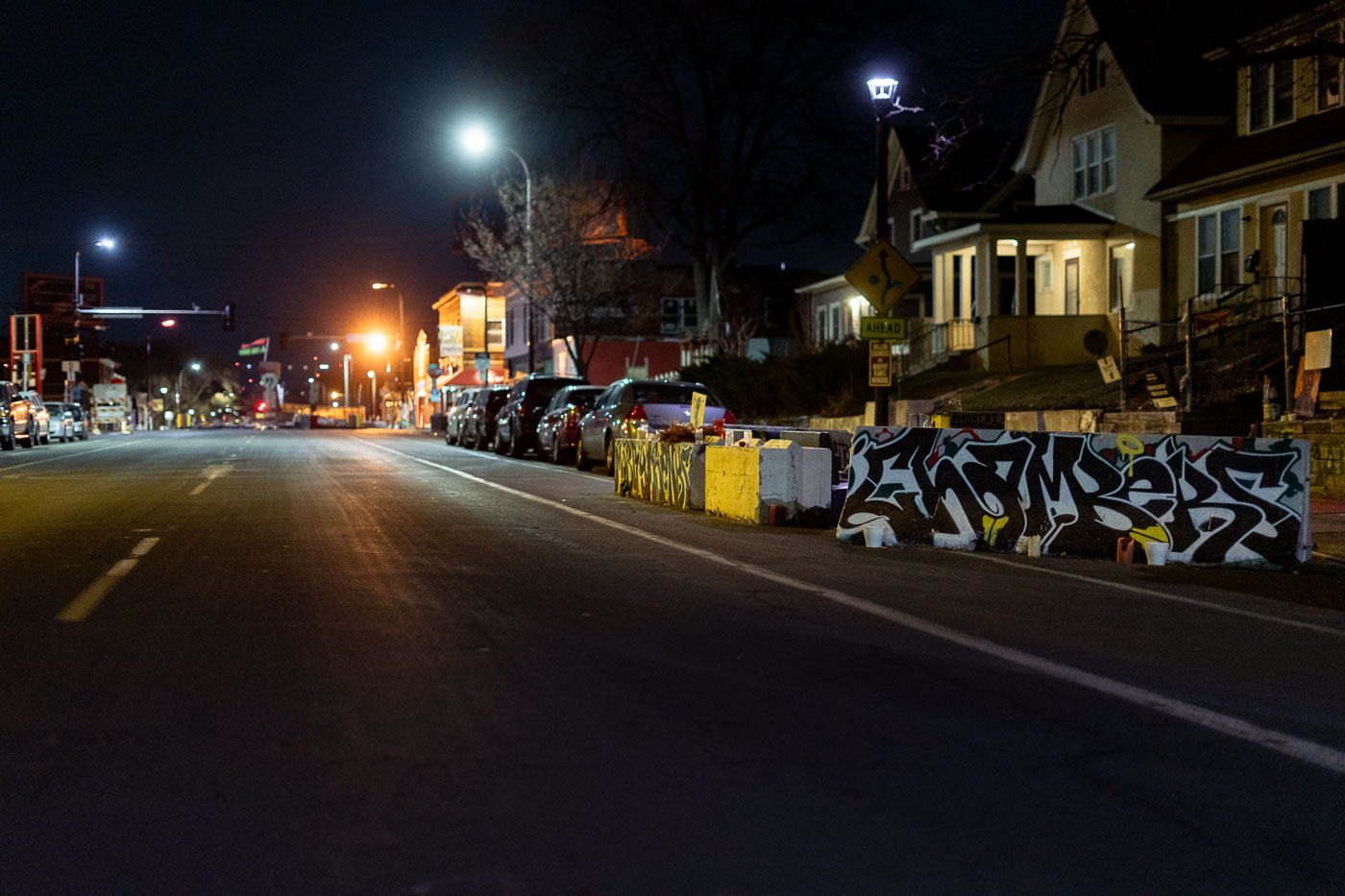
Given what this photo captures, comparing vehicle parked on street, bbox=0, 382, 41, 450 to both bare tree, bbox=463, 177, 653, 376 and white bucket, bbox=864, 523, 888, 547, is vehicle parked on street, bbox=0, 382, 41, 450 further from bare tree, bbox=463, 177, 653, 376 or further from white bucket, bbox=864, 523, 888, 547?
white bucket, bbox=864, 523, 888, 547

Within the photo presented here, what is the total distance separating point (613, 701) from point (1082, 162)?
31665 millimetres

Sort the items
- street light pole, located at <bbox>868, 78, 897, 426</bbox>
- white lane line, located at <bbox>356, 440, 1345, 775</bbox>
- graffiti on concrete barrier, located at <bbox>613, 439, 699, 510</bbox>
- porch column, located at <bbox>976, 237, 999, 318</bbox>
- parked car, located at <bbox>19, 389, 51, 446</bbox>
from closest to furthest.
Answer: white lane line, located at <bbox>356, 440, 1345, 775</bbox>, graffiti on concrete barrier, located at <bbox>613, 439, 699, 510</bbox>, street light pole, located at <bbox>868, 78, 897, 426</bbox>, porch column, located at <bbox>976, 237, 999, 318</bbox>, parked car, located at <bbox>19, 389, 51, 446</bbox>

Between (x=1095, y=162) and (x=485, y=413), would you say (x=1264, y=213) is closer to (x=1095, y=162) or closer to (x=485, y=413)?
(x=1095, y=162)

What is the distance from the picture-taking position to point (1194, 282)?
96.8 ft

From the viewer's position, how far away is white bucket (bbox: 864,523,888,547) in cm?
1251

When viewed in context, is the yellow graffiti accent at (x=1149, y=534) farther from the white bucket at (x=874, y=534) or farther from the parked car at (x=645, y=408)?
the parked car at (x=645, y=408)

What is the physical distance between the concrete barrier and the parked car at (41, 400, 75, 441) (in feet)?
132

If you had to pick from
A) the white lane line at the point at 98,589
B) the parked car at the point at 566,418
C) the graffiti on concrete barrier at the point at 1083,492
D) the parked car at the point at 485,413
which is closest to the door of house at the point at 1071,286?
the parked car at the point at 566,418

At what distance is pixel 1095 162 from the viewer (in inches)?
1339

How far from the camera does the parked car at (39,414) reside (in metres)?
43.0

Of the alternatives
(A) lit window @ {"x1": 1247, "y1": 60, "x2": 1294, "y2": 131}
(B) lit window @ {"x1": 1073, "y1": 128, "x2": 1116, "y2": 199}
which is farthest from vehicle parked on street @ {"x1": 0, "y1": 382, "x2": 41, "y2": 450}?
(A) lit window @ {"x1": 1247, "y1": 60, "x2": 1294, "y2": 131}

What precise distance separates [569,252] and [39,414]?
18.4m

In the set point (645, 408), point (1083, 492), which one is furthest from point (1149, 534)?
point (645, 408)

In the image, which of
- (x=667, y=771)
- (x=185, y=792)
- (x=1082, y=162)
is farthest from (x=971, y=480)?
(x=1082, y=162)
